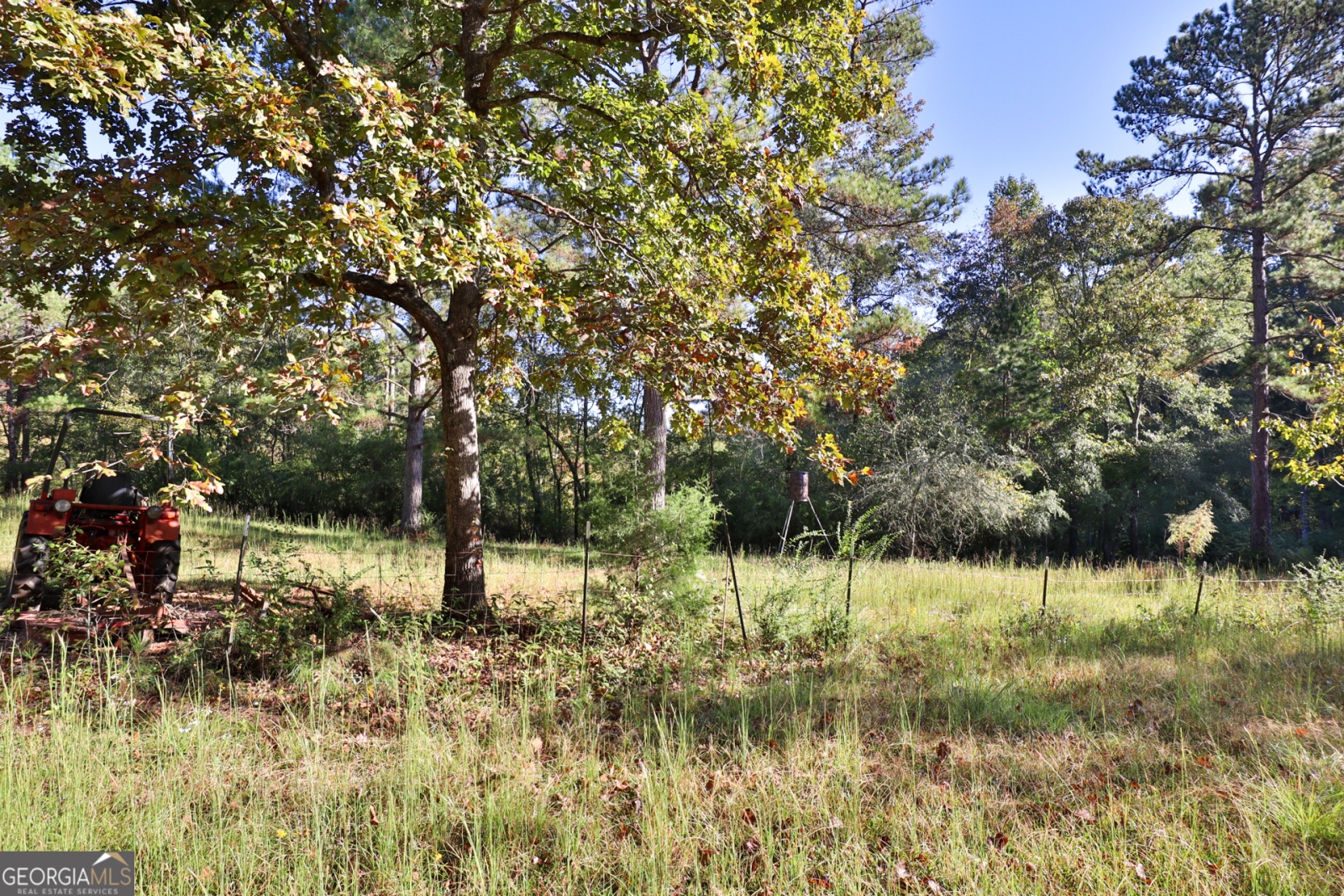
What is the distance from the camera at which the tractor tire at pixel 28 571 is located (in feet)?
18.6

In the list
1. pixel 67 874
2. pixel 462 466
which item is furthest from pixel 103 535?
pixel 67 874

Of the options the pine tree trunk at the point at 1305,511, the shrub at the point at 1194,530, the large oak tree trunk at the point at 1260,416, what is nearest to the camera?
the shrub at the point at 1194,530

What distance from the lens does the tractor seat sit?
5949 mm

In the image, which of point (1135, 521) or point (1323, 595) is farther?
point (1135, 521)

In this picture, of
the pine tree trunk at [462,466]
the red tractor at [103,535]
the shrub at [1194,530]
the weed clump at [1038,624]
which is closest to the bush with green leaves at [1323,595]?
the weed clump at [1038,624]

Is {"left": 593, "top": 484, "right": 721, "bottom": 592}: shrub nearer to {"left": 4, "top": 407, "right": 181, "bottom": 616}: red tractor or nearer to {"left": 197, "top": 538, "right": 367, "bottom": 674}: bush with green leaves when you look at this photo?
{"left": 197, "top": 538, "right": 367, "bottom": 674}: bush with green leaves

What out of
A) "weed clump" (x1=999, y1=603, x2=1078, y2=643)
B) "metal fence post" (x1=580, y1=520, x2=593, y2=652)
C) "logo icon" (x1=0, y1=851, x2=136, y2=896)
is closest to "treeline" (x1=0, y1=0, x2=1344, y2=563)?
"metal fence post" (x1=580, y1=520, x2=593, y2=652)

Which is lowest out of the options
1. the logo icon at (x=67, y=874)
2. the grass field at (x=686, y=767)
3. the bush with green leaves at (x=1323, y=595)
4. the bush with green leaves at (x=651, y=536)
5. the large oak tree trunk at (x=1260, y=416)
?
the logo icon at (x=67, y=874)

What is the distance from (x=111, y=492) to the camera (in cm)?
602

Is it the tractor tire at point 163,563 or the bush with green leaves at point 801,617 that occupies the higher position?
the tractor tire at point 163,563

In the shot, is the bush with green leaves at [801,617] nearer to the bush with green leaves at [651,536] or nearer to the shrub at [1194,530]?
the bush with green leaves at [651,536]

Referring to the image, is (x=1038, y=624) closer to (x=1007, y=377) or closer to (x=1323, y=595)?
(x=1323, y=595)

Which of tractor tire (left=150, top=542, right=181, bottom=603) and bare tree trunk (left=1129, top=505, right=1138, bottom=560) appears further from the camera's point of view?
bare tree trunk (left=1129, top=505, right=1138, bottom=560)

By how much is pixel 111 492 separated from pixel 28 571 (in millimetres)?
870
